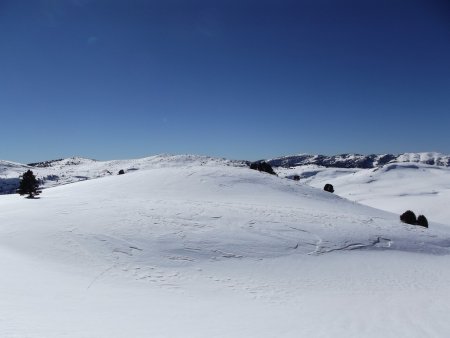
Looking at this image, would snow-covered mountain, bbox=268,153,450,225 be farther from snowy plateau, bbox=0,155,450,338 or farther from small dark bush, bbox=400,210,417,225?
snowy plateau, bbox=0,155,450,338

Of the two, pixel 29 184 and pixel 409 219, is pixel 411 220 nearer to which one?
pixel 409 219

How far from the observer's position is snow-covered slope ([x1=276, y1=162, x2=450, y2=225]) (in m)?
93.6

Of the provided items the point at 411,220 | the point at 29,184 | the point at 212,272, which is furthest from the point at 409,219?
the point at 29,184

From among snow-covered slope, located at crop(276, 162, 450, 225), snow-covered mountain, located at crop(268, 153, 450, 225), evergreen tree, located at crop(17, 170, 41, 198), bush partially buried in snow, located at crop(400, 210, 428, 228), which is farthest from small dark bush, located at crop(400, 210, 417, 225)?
snow-covered slope, located at crop(276, 162, 450, 225)

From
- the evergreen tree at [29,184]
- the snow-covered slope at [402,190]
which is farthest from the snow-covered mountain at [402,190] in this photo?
the evergreen tree at [29,184]

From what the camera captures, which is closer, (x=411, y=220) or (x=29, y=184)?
(x=411, y=220)

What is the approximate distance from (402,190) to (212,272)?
142734 millimetres

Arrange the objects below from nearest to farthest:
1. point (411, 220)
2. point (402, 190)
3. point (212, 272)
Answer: point (212, 272) → point (411, 220) → point (402, 190)

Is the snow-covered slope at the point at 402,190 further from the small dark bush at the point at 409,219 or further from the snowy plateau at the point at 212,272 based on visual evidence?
the snowy plateau at the point at 212,272

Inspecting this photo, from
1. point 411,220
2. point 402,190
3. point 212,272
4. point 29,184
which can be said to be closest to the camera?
point 212,272

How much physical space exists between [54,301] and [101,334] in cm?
367

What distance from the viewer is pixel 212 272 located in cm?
1953

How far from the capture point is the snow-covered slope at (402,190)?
93562 mm

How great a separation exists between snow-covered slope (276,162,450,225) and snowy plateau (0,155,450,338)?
64.9m
